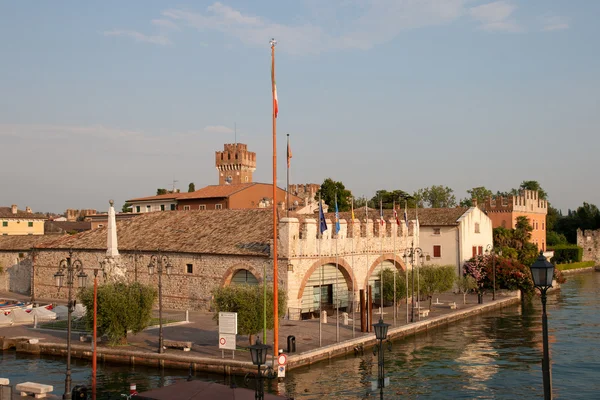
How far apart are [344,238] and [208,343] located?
1528 centimetres

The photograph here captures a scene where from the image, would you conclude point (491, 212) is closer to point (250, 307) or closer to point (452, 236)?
point (452, 236)

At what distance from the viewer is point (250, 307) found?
30234 millimetres

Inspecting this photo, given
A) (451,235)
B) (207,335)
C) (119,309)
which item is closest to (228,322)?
(119,309)

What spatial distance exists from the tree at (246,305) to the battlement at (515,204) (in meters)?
54.4

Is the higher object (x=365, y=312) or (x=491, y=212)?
(x=491, y=212)

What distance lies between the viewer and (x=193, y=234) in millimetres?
47406

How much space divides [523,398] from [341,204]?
7035 cm

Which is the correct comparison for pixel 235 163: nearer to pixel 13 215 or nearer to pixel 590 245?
pixel 13 215

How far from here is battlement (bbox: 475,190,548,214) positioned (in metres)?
78.9

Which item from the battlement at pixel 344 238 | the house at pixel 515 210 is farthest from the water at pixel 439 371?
the house at pixel 515 210

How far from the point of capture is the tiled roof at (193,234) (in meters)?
43.1

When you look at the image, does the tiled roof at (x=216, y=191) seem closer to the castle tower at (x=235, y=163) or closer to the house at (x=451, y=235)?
the house at (x=451, y=235)

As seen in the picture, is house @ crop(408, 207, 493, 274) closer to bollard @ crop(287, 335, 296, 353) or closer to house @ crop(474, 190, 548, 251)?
house @ crop(474, 190, 548, 251)

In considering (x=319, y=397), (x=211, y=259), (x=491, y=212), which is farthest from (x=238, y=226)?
(x=491, y=212)
